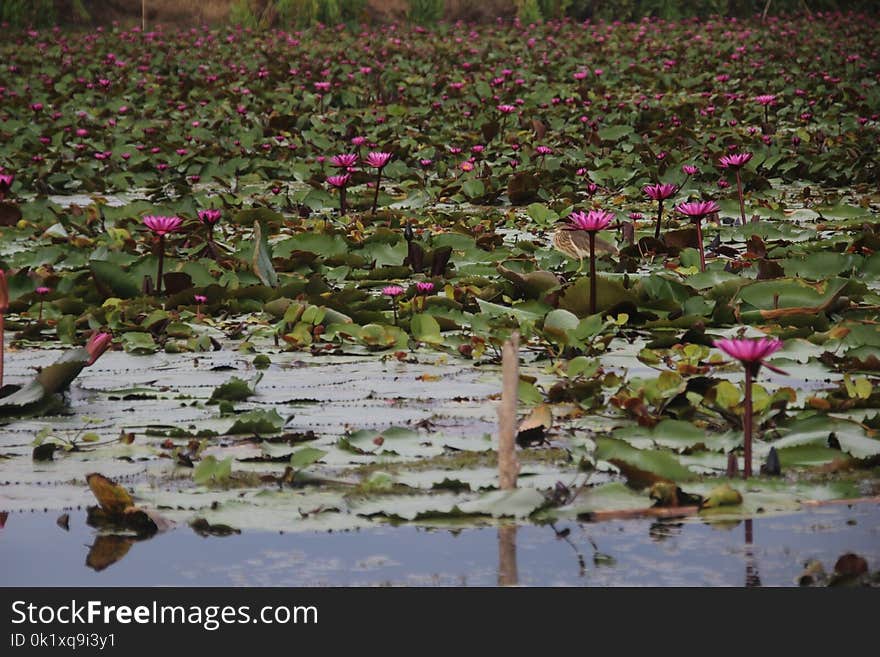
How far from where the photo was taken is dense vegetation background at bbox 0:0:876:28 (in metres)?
16.7

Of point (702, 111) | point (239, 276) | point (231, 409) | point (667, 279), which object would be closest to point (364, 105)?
point (702, 111)

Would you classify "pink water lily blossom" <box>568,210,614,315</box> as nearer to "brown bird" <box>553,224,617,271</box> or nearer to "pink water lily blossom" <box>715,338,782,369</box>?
"brown bird" <box>553,224,617,271</box>

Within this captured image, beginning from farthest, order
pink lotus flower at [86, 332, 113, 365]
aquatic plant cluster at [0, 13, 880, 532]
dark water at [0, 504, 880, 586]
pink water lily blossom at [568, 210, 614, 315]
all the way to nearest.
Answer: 1. pink water lily blossom at [568, 210, 614, 315]
2. pink lotus flower at [86, 332, 113, 365]
3. aquatic plant cluster at [0, 13, 880, 532]
4. dark water at [0, 504, 880, 586]

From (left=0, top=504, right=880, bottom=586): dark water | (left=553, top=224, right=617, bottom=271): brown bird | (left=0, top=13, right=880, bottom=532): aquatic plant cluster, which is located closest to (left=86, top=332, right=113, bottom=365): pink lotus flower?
(left=0, top=13, right=880, bottom=532): aquatic plant cluster

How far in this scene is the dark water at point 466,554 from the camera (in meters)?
1.75

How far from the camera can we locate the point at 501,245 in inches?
183

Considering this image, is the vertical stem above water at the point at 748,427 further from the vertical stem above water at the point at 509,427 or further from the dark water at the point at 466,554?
the vertical stem above water at the point at 509,427

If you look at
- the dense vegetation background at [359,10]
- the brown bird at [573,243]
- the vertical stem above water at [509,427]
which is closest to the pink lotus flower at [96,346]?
the vertical stem above water at [509,427]

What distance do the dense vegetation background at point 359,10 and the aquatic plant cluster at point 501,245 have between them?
535 centimetres

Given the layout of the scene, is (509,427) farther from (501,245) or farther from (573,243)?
(501,245)

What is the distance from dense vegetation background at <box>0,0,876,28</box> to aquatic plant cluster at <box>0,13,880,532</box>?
5.35 metres

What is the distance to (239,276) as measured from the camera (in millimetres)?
4008
